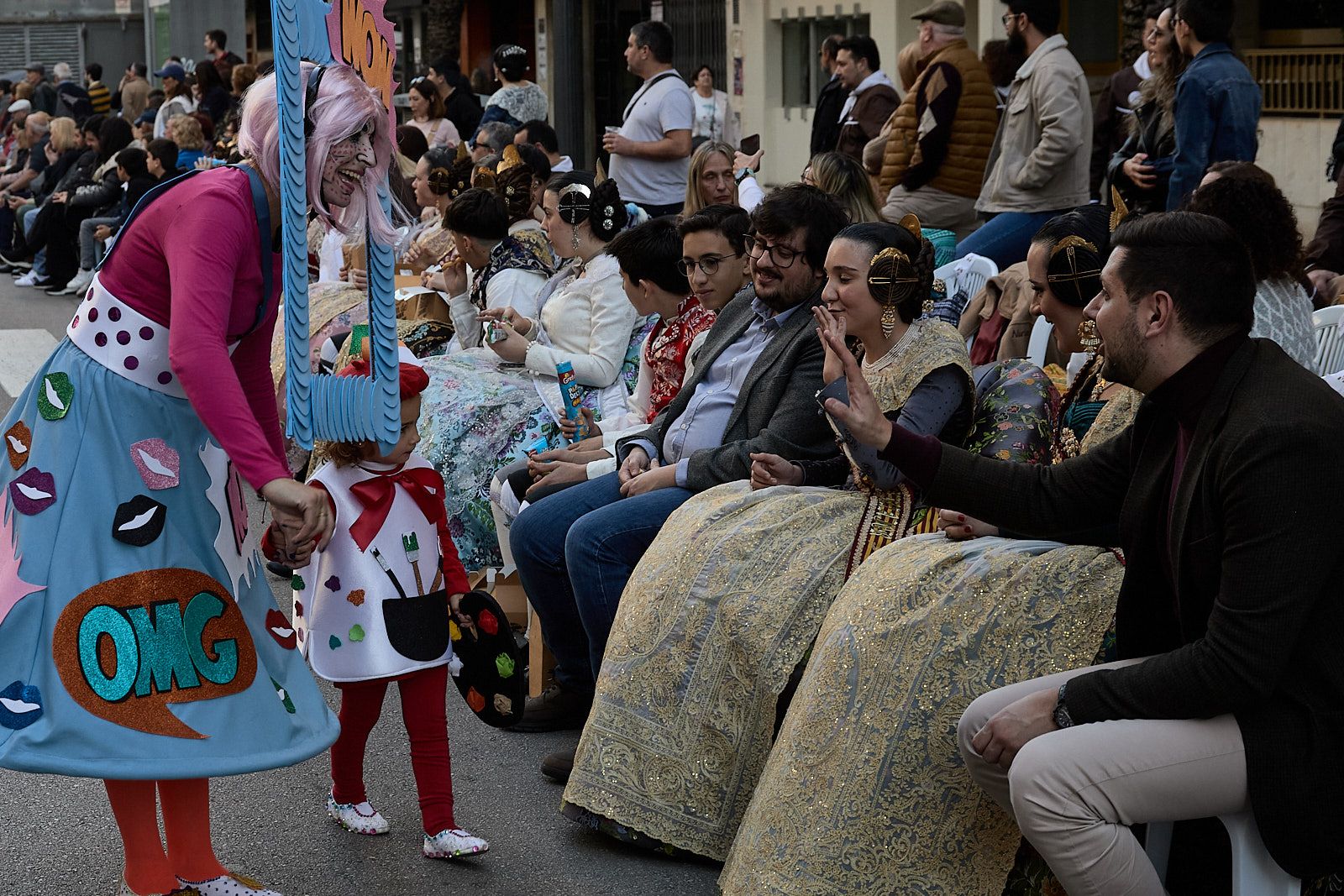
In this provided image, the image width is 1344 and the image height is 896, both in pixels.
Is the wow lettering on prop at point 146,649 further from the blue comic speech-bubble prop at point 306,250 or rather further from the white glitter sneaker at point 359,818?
the white glitter sneaker at point 359,818

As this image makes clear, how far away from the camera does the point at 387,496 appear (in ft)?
12.2

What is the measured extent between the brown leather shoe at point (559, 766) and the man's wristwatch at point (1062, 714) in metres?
1.77

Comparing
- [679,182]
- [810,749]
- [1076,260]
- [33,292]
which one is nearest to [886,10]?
[679,182]

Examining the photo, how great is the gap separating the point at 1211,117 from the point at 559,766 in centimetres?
333

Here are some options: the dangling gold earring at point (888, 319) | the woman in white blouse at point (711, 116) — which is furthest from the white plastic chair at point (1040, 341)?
the woman in white blouse at point (711, 116)

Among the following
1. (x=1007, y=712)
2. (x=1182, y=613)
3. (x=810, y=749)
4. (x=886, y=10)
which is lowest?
(x=810, y=749)

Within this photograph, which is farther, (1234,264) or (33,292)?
(33,292)

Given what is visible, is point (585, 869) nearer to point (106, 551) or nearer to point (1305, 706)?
point (106, 551)

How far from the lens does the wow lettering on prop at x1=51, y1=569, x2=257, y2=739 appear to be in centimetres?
293

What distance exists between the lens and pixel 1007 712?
2820 mm

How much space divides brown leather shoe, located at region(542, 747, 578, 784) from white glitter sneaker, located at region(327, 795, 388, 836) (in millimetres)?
502

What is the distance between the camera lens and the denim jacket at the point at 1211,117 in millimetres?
5703

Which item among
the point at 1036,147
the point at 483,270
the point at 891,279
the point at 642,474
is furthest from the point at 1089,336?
the point at 483,270

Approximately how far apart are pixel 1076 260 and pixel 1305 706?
1404 millimetres
